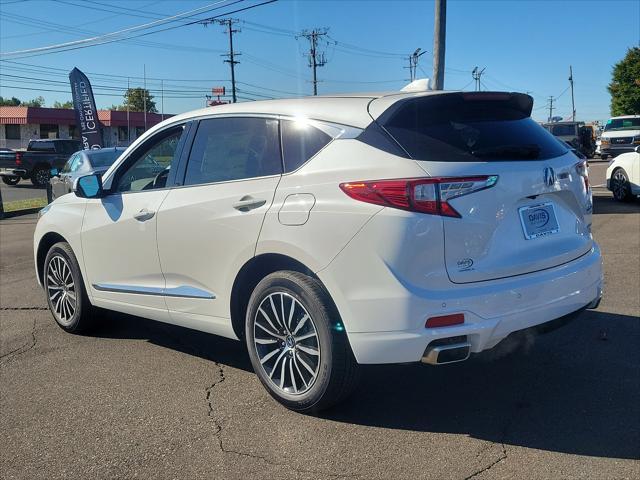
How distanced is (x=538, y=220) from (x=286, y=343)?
1594 mm

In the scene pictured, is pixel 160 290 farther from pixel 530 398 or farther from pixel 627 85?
pixel 627 85

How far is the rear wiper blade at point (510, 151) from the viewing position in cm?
332

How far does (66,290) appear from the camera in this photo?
17.5ft

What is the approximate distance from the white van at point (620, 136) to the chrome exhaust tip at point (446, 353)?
84.9 ft

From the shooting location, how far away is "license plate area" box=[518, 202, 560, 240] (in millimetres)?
3352

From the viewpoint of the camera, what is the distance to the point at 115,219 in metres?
4.69

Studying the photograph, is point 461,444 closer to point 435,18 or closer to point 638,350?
point 638,350

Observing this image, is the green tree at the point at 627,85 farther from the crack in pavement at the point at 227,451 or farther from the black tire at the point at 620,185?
the crack in pavement at the point at 227,451

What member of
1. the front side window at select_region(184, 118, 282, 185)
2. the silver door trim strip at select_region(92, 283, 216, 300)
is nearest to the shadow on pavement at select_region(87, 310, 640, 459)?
the silver door trim strip at select_region(92, 283, 216, 300)

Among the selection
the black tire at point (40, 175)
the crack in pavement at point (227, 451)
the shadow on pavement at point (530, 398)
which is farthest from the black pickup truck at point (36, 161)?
the shadow on pavement at point (530, 398)

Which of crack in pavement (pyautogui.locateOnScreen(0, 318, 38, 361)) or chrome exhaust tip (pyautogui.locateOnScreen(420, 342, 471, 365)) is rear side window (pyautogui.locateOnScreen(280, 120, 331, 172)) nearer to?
chrome exhaust tip (pyautogui.locateOnScreen(420, 342, 471, 365))

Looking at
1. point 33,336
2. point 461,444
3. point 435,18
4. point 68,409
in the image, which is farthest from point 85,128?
point 461,444

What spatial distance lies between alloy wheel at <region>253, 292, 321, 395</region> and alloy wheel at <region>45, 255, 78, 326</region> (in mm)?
2246

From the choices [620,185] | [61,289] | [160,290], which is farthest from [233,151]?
[620,185]
